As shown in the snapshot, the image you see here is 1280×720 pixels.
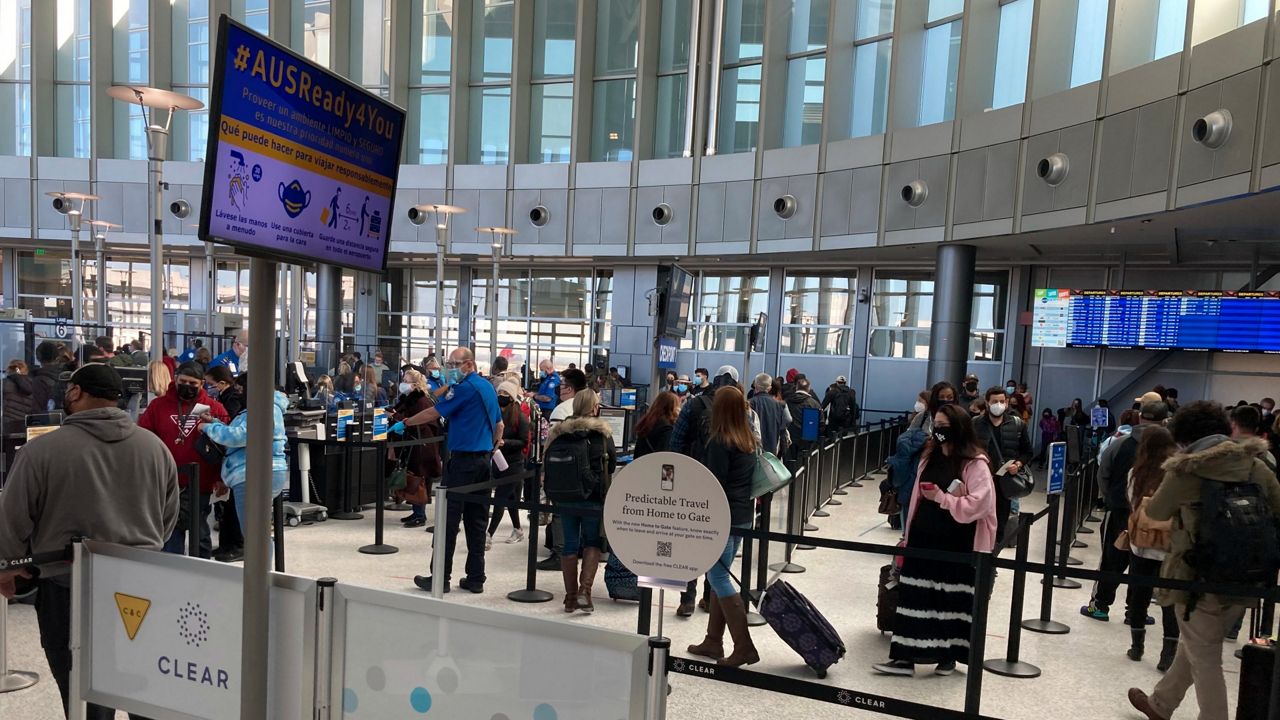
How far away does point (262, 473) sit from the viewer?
2676 millimetres

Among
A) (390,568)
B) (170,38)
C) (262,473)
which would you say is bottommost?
(390,568)

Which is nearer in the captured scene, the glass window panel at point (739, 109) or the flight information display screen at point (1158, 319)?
the flight information display screen at point (1158, 319)

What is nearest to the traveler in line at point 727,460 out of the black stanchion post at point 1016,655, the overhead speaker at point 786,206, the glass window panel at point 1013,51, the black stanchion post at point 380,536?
the black stanchion post at point 1016,655

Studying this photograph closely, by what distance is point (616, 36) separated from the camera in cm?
2478

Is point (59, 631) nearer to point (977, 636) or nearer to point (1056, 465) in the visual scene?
point (977, 636)

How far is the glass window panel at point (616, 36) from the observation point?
80.6ft

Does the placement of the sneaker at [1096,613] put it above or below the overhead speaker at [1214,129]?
below

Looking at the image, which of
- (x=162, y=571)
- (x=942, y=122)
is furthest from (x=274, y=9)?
(x=162, y=571)

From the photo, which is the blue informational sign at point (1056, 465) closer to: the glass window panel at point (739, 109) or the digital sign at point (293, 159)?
the digital sign at point (293, 159)

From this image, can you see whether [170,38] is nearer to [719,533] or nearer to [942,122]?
[942,122]

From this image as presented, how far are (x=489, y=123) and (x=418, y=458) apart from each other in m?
18.4

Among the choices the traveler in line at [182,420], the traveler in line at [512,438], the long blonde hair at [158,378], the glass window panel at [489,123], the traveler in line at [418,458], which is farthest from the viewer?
the glass window panel at [489,123]

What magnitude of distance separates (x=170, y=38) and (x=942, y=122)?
24910mm

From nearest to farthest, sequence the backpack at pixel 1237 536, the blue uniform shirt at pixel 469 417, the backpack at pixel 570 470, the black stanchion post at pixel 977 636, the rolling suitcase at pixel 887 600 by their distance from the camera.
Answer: the black stanchion post at pixel 977 636 → the backpack at pixel 1237 536 → the rolling suitcase at pixel 887 600 → the backpack at pixel 570 470 → the blue uniform shirt at pixel 469 417
